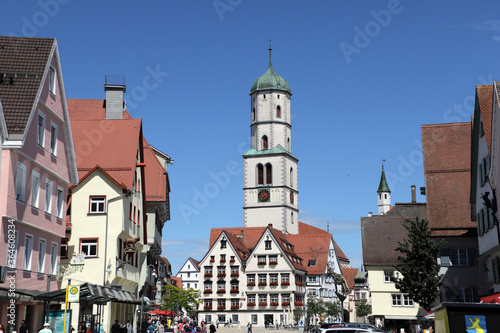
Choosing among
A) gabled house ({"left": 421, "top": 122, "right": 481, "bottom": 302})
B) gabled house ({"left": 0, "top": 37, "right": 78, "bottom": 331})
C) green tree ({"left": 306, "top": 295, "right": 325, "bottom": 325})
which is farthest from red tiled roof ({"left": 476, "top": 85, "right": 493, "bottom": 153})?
green tree ({"left": 306, "top": 295, "right": 325, "bottom": 325})

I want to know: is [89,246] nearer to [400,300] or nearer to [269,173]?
[400,300]

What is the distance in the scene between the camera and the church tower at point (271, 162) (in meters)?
134

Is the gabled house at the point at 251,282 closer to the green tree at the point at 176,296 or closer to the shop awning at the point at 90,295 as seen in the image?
the green tree at the point at 176,296

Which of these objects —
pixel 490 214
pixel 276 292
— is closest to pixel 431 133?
pixel 490 214

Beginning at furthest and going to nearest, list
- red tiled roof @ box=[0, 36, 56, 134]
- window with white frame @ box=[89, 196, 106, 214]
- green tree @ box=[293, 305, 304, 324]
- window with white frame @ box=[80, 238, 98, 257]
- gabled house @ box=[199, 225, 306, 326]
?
gabled house @ box=[199, 225, 306, 326] < green tree @ box=[293, 305, 304, 324] < window with white frame @ box=[89, 196, 106, 214] < window with white frame @ box=[80, 238, 98, 257] < red tiled roof @ box=[0, 36, 56, 134]

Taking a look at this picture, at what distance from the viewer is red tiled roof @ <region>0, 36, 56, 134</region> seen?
1171 inches

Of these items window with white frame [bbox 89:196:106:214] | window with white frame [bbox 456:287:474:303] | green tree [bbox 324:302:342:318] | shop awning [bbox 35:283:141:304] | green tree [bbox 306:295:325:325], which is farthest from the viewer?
green tree [bbox 324:302:342:318]

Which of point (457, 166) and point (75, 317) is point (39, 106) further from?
point (457, 166)

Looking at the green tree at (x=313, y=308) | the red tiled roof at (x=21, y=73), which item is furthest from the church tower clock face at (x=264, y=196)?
the red tiled roof at (x=21, y=73)

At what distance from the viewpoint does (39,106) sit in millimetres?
32000

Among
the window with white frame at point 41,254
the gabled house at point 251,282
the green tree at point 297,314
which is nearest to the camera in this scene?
the window with white frame at point 41,254

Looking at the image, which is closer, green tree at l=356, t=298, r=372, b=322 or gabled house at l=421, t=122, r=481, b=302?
gabled house at l=421, t=122, r=481, b=302

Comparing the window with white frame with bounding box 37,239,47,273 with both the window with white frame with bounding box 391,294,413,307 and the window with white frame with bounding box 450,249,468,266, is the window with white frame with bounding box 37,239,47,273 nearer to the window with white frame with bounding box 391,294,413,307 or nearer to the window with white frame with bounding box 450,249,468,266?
the window with white frame with bounding box 450,249,468,266

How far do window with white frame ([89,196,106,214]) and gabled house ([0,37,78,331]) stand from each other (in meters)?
5.64
